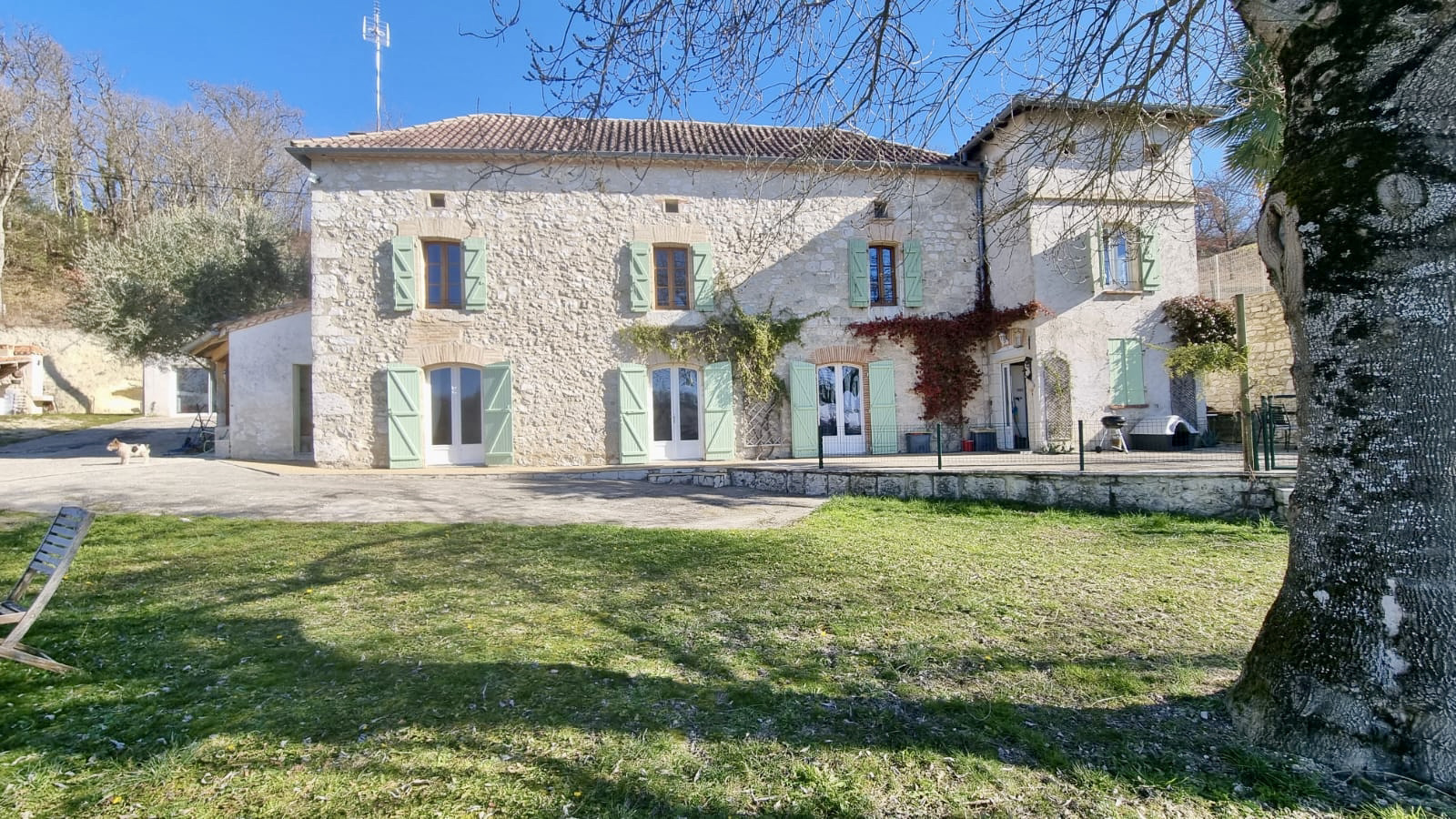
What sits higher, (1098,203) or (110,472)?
(1098,203)

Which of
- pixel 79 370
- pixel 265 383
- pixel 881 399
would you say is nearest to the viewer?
pixel 881 399

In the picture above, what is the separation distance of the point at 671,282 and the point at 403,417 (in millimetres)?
5581

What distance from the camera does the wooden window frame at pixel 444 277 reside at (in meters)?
12.3

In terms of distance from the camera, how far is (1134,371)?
11.5 meters

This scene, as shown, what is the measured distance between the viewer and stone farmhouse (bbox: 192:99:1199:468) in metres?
11.7

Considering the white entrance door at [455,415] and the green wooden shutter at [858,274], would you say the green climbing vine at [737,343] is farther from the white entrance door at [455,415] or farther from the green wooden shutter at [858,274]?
the white entrance door at [455,415]

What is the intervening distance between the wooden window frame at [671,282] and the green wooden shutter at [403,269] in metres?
4.43

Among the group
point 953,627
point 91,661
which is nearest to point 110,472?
point 91,661

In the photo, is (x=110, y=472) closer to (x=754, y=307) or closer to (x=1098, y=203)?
(x=754, y=307)

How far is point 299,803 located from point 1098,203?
5.84 meters

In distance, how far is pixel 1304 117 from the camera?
2.14 m

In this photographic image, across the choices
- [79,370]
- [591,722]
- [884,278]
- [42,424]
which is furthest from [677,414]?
[79,370]

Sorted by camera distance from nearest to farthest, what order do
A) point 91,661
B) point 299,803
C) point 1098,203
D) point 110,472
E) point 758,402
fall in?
point 299,803
point 91,661
point 1098,203
point 110,472
point 758,402

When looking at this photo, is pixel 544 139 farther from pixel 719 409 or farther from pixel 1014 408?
pixel 1014 408
